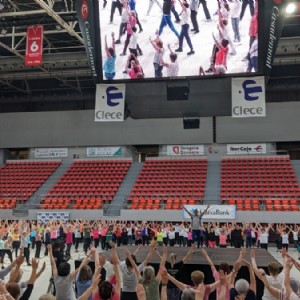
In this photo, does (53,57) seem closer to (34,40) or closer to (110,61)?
(34,40)

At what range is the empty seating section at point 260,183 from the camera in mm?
20719

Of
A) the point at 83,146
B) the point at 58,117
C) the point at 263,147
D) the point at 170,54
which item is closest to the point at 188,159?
the point at 263,147

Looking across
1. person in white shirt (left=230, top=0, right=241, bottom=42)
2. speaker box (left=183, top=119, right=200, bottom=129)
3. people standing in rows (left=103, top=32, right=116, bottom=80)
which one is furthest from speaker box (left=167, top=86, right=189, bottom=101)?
person in white shirt (left=230, top=0, right=241, bottom=42)

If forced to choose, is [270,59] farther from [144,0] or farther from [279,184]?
[279,184]

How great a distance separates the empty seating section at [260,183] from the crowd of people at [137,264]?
152cm

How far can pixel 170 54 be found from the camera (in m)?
8.81

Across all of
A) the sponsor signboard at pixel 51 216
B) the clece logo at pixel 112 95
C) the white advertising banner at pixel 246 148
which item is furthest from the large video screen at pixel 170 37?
the white advertising banner at pixel 246 148

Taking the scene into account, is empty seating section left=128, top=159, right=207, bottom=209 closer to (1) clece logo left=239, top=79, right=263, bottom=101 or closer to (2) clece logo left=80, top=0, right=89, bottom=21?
(1) clece logo left=239, top=79, right=263, bottom=101

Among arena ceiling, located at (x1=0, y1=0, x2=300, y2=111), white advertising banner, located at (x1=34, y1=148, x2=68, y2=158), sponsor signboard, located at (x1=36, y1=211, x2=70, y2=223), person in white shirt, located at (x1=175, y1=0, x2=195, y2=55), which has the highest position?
arena ceiling, located at (x1=0, y1=0, x2=300, y2=111)

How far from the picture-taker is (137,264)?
8.92 metres

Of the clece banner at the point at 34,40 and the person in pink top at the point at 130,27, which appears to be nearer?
the person in pink top at the point at 130,27

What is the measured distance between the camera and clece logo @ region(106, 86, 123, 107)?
28.6 feet

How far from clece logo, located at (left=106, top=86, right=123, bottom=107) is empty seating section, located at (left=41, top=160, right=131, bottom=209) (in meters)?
14.0

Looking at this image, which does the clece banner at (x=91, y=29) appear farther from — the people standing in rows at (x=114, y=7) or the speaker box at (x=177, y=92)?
the speaker box at (x=177, y=92)
